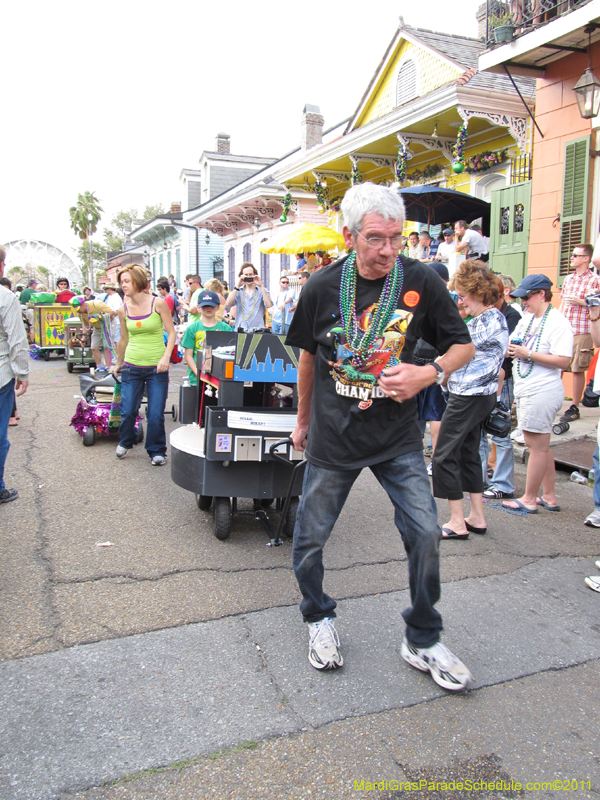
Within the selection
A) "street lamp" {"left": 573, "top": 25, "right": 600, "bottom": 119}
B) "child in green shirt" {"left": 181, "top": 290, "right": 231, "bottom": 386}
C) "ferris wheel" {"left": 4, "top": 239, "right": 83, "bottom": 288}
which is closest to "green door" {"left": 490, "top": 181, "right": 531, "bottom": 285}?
"street lamp" {"left": 573, "top": 25, "right": 600, "bottom": 119}

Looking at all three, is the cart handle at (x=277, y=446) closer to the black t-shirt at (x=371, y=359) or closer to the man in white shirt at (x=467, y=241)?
the black t-shirt at (x=371, y=359)

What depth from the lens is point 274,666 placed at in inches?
110

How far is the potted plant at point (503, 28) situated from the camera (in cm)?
918

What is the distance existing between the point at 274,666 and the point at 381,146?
14064 mm

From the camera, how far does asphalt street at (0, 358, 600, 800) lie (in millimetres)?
2184

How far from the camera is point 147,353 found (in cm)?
630

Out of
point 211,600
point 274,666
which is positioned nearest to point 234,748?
point 274,666

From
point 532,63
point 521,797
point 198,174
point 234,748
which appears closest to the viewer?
point 521,797

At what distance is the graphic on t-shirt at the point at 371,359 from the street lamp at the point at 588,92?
7.84 m

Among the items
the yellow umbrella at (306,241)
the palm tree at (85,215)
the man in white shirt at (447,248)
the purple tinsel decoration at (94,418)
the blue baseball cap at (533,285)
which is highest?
the palm tree at (85,215)

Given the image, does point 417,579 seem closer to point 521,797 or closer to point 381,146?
point 521,797

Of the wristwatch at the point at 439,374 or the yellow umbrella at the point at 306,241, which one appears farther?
the yellow umbrella at the point at 306,241

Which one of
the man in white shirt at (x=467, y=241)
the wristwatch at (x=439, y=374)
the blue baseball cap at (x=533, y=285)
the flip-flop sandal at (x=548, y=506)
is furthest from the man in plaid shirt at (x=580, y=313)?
the wristwatch at (x=439, y=374)

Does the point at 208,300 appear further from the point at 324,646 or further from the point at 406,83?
the point at 406,83
